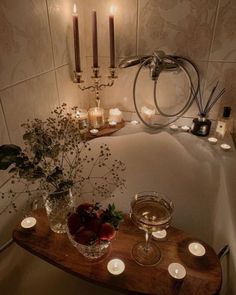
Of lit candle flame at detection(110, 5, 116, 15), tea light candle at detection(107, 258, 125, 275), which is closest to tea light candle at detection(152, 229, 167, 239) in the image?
tea light candle at detection(107, 258, 125, 275)

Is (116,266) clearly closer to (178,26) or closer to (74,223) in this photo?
(74,223)

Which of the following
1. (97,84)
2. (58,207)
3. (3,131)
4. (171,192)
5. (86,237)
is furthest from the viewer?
(97,84)

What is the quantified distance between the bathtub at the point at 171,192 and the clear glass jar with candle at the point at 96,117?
106 mm

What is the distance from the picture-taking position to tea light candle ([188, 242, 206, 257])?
640mm

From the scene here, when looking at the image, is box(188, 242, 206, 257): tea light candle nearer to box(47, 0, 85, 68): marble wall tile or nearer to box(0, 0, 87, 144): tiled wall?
box(0, 0, 87, 144): tiled wall

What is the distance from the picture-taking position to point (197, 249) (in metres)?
0.65

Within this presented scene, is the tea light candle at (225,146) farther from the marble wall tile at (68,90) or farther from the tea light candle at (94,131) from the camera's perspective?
the marble wall tile at (68,90)

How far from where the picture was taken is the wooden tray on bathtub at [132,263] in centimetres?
57

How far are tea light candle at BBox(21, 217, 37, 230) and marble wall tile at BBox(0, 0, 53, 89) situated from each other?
0.41m

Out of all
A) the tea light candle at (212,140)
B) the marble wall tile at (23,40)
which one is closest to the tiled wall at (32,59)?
the marble wall tile at (23,40)

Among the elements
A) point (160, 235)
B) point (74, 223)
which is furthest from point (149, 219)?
point (74, 223)

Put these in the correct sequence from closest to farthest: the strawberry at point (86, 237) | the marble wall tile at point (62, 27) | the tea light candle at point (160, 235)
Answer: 1. the strawberry at point (86, 237)
2. the tea light candle at point (160, 235)
3. the marble wall tile at point (62, 27)

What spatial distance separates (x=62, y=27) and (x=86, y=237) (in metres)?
0.84

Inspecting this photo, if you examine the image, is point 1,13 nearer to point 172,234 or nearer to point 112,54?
point 112,54
